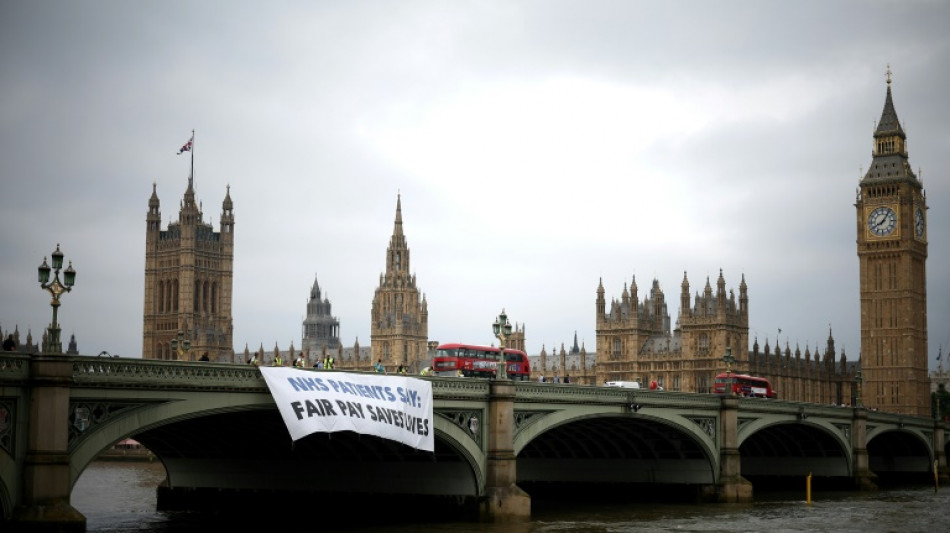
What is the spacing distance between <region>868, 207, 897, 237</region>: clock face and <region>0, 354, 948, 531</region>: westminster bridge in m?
50.8

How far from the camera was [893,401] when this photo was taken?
5743 inches

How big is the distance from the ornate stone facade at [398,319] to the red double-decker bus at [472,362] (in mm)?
105073

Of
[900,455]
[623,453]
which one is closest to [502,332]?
[623,453]

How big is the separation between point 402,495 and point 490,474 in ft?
20.4

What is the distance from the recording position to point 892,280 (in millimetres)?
146625

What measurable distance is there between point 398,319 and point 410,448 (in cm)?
14032

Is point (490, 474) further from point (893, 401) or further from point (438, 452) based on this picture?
point (893, 401)

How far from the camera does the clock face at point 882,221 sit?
146 metres

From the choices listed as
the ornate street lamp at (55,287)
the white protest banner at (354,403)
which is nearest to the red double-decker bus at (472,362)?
the white protest banner at (354,403)

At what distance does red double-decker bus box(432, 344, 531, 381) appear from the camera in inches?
3396

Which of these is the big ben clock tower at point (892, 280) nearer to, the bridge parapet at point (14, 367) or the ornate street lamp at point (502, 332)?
the ornate street lamp at point (502, 332)

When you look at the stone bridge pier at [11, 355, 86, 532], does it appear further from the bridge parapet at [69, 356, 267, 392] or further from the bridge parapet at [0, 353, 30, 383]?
the bridge parapet at [69, 356, 267, 392]

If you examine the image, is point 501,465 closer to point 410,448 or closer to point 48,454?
point 410,448

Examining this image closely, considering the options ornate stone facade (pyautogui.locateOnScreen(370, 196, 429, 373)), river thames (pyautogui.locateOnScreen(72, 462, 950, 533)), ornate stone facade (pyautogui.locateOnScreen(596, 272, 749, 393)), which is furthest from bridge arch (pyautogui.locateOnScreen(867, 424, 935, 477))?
ornate stone facade (pyautogui.locateOnScreen(370, 196, 429, 373))
